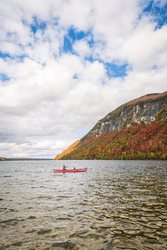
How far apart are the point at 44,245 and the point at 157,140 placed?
172m

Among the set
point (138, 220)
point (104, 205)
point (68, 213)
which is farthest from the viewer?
point (104, 205)

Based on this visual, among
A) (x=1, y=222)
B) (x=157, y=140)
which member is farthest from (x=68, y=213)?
(x=157, y=140)

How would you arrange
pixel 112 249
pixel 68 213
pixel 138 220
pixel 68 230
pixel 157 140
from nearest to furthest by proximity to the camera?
pixel 112 249 < pixel 68 230 < pixel 138 220 < pixel 68 213 < pixel 157 140

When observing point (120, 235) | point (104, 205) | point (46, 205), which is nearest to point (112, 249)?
point (120, 235)

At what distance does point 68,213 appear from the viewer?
529 inches

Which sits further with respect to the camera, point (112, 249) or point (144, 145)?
point (144, 145)

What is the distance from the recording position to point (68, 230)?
33.4 feet

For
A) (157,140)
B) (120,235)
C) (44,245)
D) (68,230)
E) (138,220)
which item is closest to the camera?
(44,245)

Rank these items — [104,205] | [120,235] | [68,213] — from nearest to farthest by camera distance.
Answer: [120,235] < [68,213] < [104,205]

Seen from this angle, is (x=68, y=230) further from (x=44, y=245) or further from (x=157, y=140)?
(x=157, y=140)

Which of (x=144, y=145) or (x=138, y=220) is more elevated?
(x=144, y=145)

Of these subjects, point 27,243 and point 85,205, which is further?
point 85,205

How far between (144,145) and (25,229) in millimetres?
174523

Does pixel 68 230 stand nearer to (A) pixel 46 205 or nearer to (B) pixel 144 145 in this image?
(A) pixel 46 205
